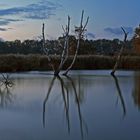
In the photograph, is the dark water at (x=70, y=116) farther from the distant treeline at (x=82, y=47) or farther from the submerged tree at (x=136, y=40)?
the distant treeline at (x=82, y=47)

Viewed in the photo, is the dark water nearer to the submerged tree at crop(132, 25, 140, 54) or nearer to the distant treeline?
the submerged tree at crop(132, 25, 140, 54)

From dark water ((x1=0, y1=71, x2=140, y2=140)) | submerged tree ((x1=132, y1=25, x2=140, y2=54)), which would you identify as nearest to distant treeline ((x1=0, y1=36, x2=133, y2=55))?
submerged tree ((x1=132, y1=25, x2=140, y2=54))

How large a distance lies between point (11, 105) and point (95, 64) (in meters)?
18.8

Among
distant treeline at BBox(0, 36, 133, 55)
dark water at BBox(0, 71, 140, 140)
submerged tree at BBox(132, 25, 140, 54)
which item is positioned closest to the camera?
dark water at BBox(0, 71, 140, 140)

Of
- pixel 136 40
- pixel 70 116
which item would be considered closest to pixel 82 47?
pixel 136 40

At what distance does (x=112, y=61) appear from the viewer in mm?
27984

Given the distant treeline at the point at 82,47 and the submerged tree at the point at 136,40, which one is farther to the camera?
the distant treeline at the point at 82,47

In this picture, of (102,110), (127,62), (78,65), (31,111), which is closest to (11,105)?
(31,111)

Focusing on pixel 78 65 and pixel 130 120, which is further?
pixel 78 65

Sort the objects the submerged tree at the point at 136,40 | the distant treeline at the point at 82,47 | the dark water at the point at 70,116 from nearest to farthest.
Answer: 1. the dark water at the point at 70,116
2. the submerged tree at the point at 136,40
3. the distant treeline at the point at 82,47

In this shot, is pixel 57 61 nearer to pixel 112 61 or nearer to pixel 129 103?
pixel 112 61

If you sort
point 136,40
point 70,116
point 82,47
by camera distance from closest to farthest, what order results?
1. point 70,116
2. point 136,40
3. point 82,47

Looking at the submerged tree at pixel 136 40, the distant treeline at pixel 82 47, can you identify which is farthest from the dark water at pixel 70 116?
the distant treeline at pixel 82 47

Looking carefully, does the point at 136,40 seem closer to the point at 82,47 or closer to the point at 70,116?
the point at 82,47
